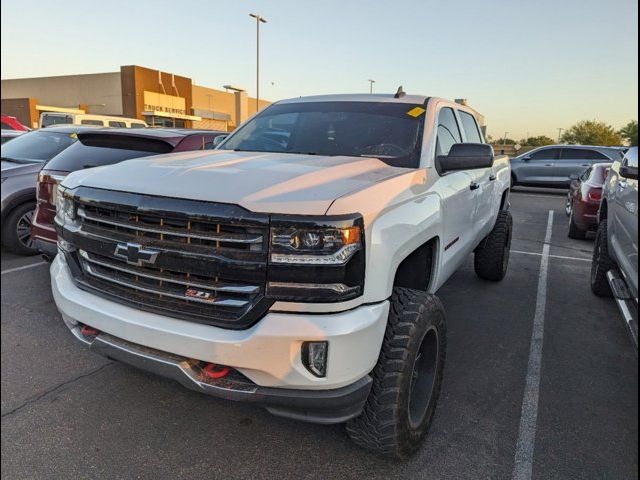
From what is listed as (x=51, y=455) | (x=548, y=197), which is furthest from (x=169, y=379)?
(x=548, y=197)

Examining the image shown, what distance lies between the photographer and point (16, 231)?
18.1 feet

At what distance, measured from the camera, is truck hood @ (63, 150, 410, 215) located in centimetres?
208

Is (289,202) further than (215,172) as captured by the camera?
No

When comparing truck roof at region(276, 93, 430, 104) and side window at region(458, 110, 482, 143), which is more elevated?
truck roof at region(276, 93, 430, 104)

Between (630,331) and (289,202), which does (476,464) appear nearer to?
(630,331)

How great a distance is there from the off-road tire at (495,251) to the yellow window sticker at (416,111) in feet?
7.60

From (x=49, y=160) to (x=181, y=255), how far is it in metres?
4.37

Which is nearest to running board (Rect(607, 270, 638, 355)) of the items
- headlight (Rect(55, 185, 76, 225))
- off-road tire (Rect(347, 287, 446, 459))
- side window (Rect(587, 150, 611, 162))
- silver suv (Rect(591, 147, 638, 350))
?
silver suv (Rect(591, 147, 638, 350))

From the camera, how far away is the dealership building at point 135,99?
37.8 metres

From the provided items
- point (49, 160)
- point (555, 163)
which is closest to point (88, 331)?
point (49, 160)

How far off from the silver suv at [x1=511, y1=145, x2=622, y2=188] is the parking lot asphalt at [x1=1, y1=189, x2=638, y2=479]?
41.4ft

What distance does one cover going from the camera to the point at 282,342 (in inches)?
78.0

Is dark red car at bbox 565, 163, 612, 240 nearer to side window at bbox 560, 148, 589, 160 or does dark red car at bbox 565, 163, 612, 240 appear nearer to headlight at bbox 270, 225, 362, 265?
headlight at bbox 270, 225, 362, 265

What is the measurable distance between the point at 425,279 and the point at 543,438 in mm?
1125
